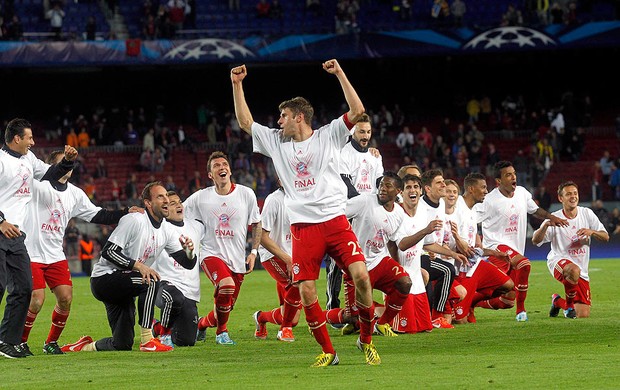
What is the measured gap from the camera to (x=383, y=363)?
32.9 ft

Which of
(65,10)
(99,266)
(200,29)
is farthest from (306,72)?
(99,266)

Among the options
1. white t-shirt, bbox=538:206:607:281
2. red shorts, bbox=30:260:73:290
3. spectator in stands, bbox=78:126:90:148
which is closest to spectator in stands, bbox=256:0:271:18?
spectator in stands, bbox=78:126:90:148

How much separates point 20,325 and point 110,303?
1180 millimetres

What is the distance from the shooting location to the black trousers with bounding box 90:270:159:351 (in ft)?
38.9

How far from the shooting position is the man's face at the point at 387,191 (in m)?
13.0

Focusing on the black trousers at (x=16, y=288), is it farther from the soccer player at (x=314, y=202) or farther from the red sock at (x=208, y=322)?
the soccer player at (x=314, y=202)

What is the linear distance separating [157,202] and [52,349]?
1.95 meters

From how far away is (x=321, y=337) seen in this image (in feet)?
32.7

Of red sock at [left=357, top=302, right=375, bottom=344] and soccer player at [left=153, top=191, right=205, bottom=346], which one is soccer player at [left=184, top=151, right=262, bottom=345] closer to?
soccer player at [left=153, top=191, right=205, bottom=346]

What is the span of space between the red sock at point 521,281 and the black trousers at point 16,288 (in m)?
6.76

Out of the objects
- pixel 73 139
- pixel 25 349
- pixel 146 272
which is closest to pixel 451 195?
pixel 146 272

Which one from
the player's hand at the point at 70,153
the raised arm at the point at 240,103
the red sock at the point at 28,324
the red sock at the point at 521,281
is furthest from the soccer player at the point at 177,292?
the red sock at the point at 521,281

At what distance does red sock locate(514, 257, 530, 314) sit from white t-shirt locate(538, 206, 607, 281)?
407 mm

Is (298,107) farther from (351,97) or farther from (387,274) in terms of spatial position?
(387,274)
